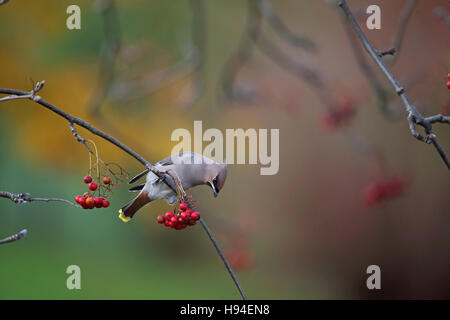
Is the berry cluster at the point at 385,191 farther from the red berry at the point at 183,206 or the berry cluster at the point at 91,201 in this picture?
the berry cluster at the point at 91,201

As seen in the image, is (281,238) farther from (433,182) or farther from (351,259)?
(433,182)

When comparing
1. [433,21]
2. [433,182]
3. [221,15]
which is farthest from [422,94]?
[221,15]

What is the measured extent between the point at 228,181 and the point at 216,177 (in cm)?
485

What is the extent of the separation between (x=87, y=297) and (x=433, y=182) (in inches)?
160

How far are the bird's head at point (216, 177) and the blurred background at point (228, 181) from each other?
143 inches

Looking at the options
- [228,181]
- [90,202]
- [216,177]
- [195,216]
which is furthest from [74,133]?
[228,181]

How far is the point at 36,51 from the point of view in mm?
6129

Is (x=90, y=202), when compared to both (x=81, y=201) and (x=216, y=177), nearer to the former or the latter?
(x=81, y=201)

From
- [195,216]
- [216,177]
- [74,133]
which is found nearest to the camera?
[74,133]

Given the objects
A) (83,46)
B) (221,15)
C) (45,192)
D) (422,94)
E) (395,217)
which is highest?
(221,15)

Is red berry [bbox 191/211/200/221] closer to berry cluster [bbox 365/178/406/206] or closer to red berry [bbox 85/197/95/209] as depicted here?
red berry [bbox 85/197/95/209]

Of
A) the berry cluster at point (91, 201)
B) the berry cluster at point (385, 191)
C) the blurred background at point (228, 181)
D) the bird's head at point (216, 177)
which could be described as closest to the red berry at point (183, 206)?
the berry cluster at point (91, 201)

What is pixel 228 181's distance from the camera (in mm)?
6688

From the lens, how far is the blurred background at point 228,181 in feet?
19.5
